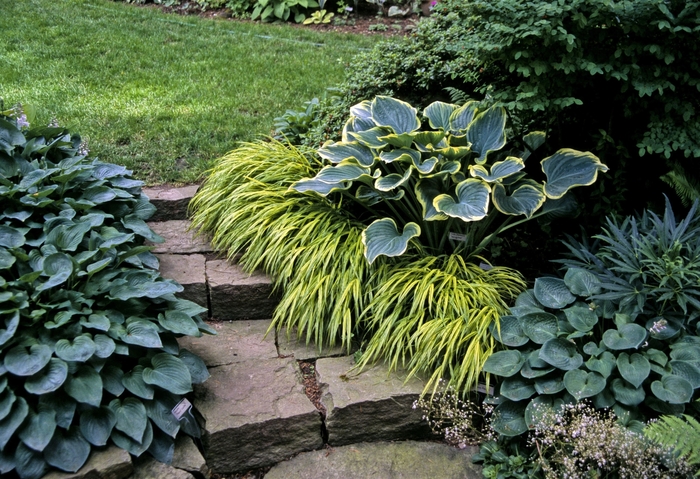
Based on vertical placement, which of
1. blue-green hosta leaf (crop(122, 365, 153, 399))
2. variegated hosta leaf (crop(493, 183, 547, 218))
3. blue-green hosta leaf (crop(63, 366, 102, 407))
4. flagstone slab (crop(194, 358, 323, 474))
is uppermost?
variegated hosta leaf (crop(493, 183, 547, 218))

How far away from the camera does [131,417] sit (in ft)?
8.27

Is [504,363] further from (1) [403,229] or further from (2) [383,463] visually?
(1) [403,229]

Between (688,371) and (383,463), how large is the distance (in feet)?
4.54

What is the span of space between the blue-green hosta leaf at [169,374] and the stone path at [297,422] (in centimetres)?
21

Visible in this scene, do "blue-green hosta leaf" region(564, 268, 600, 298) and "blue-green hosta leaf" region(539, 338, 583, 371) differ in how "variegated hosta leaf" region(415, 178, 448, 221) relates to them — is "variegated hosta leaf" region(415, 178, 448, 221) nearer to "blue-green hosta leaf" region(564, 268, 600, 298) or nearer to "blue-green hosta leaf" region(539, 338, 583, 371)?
"blue-green hosta leaf" region(564, 268, 600, 298)

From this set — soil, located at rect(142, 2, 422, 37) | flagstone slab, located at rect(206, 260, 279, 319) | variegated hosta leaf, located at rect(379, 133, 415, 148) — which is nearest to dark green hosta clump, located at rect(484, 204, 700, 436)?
variegated hosta leaf, located at rect(379, 133, 415, 148)

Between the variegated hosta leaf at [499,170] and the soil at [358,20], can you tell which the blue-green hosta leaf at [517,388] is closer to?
the variegated hosta leaf at [499,170]

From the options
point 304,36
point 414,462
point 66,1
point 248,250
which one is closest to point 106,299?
point 248,250

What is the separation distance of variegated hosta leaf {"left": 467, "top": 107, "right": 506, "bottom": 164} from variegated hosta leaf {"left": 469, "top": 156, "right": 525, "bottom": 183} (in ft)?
0.35

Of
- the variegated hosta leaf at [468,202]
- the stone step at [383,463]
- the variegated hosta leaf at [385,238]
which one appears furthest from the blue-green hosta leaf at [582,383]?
the variegated hosta leaf at [385,238]

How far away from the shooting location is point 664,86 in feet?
9.57

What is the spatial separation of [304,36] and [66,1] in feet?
10.7

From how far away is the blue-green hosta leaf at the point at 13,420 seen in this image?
228 centimetres

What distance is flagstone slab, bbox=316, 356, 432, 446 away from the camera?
286 centimetres
